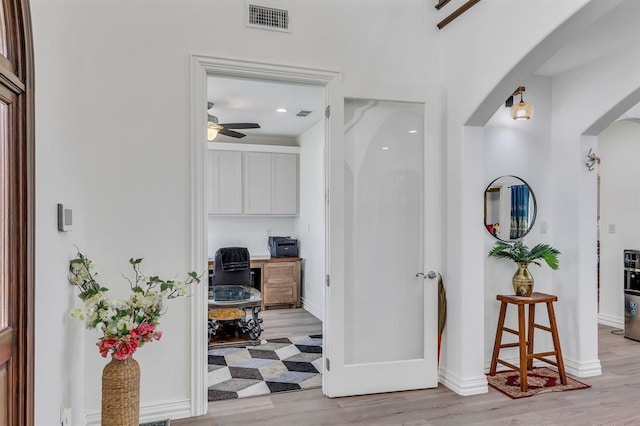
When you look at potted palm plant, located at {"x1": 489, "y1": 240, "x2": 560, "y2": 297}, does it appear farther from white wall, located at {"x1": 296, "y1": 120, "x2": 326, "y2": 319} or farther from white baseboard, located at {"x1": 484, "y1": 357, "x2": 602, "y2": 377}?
white wall, located at {"x1": 296, "y1": 120, "x2": 326, "y2": 319}

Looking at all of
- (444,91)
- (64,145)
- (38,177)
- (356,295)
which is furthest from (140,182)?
(444,91)

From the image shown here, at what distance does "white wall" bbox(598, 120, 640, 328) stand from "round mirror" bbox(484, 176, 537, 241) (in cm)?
246

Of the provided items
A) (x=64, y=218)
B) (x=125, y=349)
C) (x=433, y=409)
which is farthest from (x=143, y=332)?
(x=433, y=409)

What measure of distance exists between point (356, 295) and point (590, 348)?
212cm

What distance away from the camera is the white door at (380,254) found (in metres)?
3.11

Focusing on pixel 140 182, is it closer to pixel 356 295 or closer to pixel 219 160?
pixel 356 295

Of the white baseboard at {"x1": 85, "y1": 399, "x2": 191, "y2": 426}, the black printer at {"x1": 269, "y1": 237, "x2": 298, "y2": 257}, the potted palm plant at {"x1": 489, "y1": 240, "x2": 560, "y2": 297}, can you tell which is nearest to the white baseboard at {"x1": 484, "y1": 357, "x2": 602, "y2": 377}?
the potted palm plant at {"x1": 489, "y1": 240, "x2": 560, "y2": 297}

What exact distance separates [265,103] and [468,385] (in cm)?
361

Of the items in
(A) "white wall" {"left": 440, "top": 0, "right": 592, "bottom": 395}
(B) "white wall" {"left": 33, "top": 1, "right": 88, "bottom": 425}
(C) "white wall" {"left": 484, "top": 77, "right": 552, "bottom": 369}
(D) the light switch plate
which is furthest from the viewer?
(C) "white wall" {"left": 484, "top": 77, "right": 552, "bottom": 369}

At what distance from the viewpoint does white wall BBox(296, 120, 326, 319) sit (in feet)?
19.0

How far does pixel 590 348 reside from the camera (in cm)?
364

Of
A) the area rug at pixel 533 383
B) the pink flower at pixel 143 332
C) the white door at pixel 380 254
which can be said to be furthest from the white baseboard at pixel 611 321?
the pink flower at pixel 143 332

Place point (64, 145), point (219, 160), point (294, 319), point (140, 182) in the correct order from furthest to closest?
point (219, 160) → point (294, 319) → point (140, 182) → point (64, 145)

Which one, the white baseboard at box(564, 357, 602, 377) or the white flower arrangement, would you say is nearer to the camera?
the white flower arrangement
